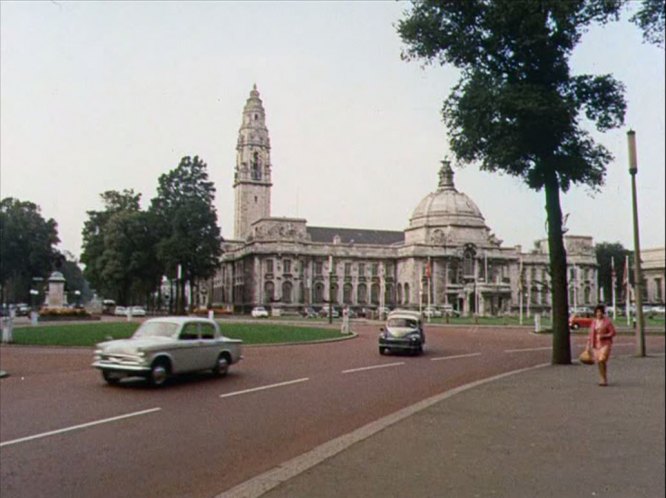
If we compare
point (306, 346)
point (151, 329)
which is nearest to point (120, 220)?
point (306, 346)

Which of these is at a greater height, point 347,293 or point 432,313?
point 347,293

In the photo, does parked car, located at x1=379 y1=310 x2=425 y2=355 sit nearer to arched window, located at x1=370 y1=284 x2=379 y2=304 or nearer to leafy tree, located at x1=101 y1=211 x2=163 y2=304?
leafy tree, located at x1=101 y1=211 x2=163 y2=304

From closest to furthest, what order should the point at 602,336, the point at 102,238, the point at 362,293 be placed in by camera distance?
the point at 602,336 → the point at 102,238 → the point at 362,293

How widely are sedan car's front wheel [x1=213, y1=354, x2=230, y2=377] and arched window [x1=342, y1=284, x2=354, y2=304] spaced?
100001mm

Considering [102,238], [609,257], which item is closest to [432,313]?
[102,238]

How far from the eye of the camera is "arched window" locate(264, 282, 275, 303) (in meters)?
109

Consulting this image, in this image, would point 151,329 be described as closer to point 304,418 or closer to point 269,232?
point 304,418

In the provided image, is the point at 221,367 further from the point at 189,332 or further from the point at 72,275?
the point at 72,275

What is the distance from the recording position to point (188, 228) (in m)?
68.4

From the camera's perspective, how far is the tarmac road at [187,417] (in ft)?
22.8

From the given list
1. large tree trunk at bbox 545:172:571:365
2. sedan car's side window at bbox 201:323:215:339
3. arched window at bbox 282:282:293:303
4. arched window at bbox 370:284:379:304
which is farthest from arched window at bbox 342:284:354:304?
sedan car's side window at bbox 201:323:215:339

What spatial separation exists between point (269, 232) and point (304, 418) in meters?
103

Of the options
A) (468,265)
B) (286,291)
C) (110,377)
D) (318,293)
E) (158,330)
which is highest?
(468,265)

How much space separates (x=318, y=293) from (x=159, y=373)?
101 metres
